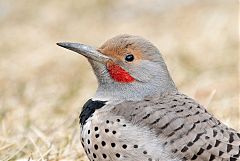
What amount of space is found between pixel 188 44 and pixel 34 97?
3.49m

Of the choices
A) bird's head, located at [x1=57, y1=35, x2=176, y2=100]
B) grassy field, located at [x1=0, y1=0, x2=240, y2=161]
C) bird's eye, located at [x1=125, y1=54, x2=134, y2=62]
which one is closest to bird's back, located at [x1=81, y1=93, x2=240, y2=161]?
bird's head, located at [x1=57, y1=35, x2=176, y2=100]

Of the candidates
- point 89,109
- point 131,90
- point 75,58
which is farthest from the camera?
point 75,58

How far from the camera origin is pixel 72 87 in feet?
29.2

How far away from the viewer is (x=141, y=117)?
16.9ft

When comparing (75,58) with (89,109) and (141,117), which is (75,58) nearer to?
(89,109)

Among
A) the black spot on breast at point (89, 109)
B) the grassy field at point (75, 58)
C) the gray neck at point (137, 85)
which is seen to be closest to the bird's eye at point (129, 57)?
the gray neck at point (137, 85)

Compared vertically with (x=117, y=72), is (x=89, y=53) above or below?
above

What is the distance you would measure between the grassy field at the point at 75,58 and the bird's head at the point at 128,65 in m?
0.82

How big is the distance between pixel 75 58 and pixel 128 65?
18.5ft

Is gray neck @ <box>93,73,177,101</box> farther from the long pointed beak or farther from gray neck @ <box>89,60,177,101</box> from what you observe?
the long pointed beak

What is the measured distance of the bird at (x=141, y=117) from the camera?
16.4 ft

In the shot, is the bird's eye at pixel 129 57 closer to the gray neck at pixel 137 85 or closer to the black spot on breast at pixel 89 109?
the gray neck at pixel 137 85

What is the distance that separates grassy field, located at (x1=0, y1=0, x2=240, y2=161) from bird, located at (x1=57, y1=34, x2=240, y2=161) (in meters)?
0.82

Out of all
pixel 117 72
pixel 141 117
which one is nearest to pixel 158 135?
pixel 141 117
